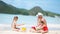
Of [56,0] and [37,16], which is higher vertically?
[56,0]

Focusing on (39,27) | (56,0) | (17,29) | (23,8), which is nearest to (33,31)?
(39,27)

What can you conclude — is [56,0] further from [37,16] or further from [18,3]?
[18,3]

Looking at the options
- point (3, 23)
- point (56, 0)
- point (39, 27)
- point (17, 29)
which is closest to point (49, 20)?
point (39, 27)

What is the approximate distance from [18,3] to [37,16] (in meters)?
0.30

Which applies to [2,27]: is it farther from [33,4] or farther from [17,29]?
[33,4]

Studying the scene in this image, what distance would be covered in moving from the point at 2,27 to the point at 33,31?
40 centimetres

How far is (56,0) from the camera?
1870mm

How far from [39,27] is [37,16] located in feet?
0.48

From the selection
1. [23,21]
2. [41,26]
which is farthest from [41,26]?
[23,21]

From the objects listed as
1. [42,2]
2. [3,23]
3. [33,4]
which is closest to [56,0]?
[42,2]

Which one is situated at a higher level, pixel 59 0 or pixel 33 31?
pixel 59 0

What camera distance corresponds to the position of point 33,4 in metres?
1.85

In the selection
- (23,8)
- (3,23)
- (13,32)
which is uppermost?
(23,8)

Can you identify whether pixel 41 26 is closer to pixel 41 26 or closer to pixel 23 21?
pixel 41 26
